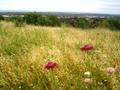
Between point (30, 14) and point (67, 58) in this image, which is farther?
point (30, 14)

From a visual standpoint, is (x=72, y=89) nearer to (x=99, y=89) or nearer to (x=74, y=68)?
(x=99, y=89)

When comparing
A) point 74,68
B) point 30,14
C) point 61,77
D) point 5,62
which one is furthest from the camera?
point 30,14

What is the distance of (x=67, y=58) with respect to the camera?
428 centimetres

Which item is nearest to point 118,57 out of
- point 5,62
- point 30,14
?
point 5,62

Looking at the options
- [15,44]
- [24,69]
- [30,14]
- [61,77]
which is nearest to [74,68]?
[61,77]

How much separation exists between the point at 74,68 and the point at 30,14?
1511 inches

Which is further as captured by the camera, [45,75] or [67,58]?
[67,58]

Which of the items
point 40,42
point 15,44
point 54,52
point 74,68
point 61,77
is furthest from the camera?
point 40,42

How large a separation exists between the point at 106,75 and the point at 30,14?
1522 inches

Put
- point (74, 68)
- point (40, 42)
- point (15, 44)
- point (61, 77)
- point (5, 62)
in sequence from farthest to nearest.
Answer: point (40, 42)
point (15, 44)
point (5, 62)
point (74, 68)
point (61, 77)

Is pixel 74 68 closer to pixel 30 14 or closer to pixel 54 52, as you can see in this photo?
pixel 54 52

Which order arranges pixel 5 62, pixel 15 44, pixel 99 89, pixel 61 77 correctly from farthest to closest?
pixel 15 44, pixel 5 62, pixel 61 77, pixel 99 89

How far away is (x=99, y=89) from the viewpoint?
3055 mm

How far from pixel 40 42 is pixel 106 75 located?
301cm
